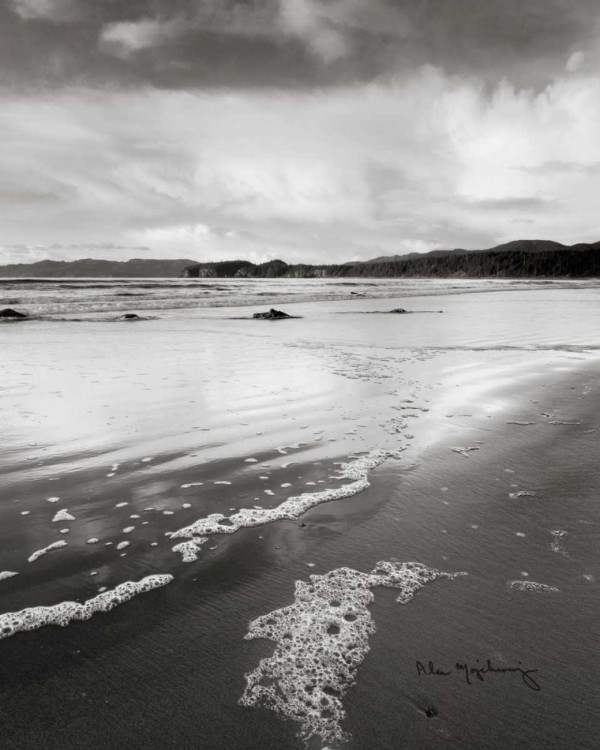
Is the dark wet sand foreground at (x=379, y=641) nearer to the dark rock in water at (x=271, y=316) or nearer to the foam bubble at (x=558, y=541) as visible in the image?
the foam bubble at (x=558, y=541)

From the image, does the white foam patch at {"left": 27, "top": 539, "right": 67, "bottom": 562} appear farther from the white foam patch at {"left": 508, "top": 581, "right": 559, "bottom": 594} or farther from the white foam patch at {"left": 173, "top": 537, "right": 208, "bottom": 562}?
the white foam patch at {"left": 508, "top": 581, "right": 559, "bottom": 594}

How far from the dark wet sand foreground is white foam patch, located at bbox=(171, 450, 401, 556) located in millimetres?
102

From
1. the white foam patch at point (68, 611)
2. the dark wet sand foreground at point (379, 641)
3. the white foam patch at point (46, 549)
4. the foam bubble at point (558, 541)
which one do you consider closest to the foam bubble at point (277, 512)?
the dark wet sand foreground at point (379, 641)

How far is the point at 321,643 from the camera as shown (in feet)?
7.54

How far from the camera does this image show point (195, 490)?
390cm

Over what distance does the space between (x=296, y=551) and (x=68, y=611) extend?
1.35 m

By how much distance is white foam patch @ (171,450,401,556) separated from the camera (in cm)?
326

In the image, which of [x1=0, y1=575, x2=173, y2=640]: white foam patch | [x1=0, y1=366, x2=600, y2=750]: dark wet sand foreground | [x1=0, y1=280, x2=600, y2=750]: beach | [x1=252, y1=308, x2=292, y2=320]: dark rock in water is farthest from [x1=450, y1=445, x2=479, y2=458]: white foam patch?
[x1=252, y1=308, x2=292, y2=320]: dark rock in water

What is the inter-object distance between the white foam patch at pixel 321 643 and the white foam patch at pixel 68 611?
76 centimetres

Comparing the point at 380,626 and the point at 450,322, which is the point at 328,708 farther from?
the point at 450,322

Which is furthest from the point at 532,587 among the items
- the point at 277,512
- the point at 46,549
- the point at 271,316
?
the point at 271,316

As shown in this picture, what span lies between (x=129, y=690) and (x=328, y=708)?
85cm

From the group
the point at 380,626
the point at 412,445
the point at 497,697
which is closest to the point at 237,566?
the point at 380,626
